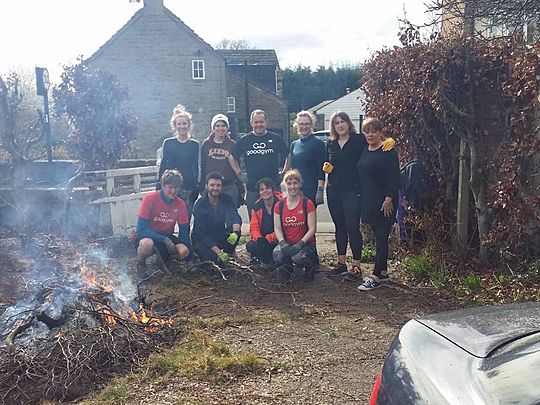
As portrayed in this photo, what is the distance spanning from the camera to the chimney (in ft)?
96.5

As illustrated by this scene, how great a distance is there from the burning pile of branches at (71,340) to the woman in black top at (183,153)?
2361mm

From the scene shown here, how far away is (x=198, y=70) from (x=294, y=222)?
25793 millimetres

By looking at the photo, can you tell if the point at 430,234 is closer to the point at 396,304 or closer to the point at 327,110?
the point at 396,304

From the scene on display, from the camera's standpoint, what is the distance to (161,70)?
30047 mm

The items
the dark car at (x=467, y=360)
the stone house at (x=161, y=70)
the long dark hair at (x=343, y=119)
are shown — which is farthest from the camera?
the stone house at (x=161, y=70)

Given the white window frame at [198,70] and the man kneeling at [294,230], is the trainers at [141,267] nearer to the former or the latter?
the man kneeling at [294,230]

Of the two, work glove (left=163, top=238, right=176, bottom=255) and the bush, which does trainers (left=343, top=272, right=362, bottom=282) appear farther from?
work glove (left=163, top=238, right=176, bottom=255)

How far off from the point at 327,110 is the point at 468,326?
39788mm

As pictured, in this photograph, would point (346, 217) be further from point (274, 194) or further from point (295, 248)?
point (274, 194)

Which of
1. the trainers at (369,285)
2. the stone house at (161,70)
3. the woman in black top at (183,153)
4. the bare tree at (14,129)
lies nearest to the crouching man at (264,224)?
the woman in black top at (183,153)

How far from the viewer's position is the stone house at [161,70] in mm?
29375

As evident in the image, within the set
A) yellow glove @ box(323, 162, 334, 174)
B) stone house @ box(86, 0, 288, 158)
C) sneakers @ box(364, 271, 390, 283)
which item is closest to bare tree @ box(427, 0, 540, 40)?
yellow glove @ box(323, 162, 334, 174)

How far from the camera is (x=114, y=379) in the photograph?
406 cm

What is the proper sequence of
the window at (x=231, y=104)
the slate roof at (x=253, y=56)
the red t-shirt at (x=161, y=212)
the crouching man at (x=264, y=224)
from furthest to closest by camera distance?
the slate roof at (x=253, y=56) → the window at (x=231, y=104) → the red t-shirt at (x=161, y=212) → the crouching man at (x=264, y=224)
